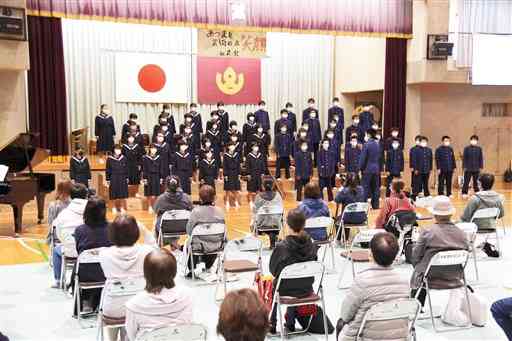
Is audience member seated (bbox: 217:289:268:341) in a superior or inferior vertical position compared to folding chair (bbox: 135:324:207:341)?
superior

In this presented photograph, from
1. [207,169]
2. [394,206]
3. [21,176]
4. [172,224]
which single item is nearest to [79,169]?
[21,176]

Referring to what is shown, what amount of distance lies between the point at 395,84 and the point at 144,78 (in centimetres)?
725

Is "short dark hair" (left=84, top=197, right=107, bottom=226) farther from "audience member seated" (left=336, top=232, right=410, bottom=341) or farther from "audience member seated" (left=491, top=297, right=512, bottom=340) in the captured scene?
"audience member seated" (left=491, top=297, right=512, bottom=340)

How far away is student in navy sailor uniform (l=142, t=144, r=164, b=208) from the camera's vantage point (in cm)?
1138

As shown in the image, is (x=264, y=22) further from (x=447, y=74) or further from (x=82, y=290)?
(x=82, y=290)

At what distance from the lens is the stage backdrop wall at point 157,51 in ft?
55.7

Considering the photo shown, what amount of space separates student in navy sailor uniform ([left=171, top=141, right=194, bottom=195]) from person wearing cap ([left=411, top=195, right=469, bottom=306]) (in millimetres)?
7279

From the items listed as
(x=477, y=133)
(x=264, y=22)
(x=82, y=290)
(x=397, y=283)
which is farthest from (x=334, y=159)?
(x=397, y=283)

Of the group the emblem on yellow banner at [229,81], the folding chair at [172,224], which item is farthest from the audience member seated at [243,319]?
the emblem on yellow banner at [229,81]

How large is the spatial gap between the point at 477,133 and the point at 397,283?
1401cm

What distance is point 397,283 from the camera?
12.0ft

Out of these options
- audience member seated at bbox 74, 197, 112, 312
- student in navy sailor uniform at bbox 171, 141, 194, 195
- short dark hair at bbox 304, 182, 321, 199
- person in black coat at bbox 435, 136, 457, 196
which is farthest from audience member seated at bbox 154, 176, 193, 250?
person in black coat at bbox 435, 136, 457, 196

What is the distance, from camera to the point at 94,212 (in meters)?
4.98

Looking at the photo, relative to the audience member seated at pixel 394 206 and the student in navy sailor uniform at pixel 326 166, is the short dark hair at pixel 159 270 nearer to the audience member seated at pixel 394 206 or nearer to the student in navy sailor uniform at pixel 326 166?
the audience member seated at pixel 394 206
